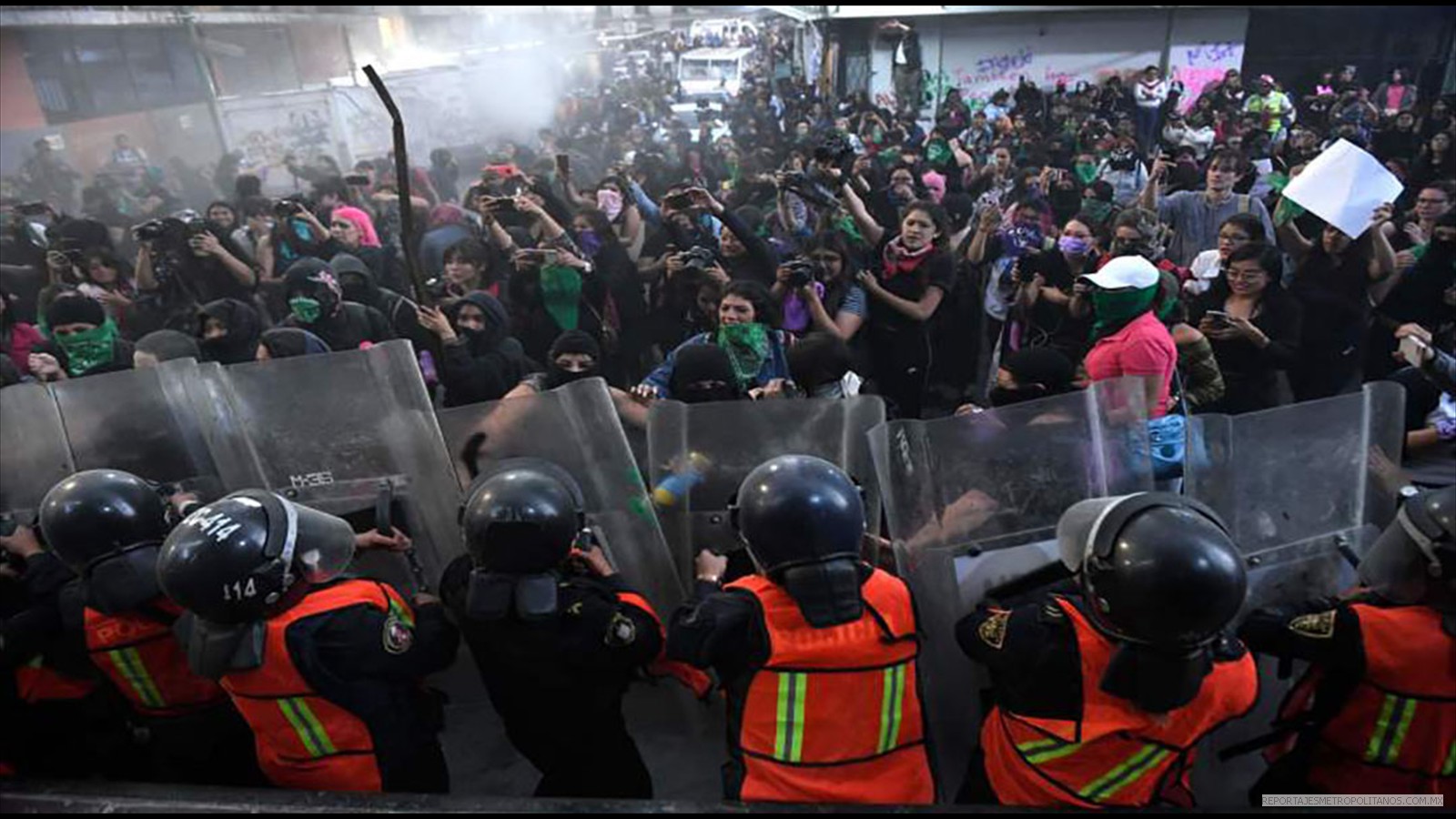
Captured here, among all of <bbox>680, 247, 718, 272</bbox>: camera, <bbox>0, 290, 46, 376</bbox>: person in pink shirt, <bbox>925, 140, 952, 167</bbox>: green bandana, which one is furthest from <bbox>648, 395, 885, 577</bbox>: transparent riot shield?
<bbox>925, 140, 952, 167</bbox>: green bandana

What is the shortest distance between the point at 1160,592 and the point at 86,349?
4.39 m

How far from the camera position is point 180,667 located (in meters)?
2.19

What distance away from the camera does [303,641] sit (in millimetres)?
1856

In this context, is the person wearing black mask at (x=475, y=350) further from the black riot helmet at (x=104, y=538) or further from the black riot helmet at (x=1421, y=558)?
the black riot helmet at (x=1421, y=558)

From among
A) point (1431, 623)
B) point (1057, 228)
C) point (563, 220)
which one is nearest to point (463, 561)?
point (1431, 623)

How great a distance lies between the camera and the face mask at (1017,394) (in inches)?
112

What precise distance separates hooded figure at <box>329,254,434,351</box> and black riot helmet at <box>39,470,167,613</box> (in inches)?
91.7

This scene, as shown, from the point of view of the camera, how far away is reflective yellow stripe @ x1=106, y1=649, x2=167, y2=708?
6.97 feet

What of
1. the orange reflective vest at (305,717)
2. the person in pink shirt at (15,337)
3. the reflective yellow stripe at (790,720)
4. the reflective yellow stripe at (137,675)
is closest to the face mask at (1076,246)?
the reflective yellow stripe at (790,720)

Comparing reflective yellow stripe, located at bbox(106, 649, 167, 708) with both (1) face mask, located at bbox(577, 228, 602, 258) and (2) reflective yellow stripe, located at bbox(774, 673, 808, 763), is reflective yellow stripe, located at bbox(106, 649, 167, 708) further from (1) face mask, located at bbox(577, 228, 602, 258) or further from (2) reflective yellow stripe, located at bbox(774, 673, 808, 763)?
(1) face mask, located at bbox(577, 228, 602, 258)

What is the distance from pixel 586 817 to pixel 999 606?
3.88ft


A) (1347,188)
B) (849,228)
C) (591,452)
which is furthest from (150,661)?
(1347,188)

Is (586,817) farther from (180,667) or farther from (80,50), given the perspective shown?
(80,50)

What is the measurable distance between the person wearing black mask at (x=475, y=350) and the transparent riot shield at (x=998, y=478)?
1.91 m
